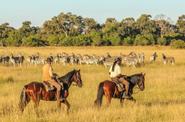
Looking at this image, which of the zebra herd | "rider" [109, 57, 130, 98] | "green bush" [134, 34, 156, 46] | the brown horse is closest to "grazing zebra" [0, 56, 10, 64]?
the zebra herd

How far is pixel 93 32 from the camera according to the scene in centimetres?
10012

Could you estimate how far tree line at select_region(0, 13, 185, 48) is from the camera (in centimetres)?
9362

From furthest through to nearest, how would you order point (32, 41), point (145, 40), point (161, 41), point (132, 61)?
point (161, 41) < point (32, 41) < point (145, 40) < point (132, 61)

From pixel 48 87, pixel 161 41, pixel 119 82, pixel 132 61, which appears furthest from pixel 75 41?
pixel 48 87

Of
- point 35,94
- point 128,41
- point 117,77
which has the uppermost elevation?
point 128,41

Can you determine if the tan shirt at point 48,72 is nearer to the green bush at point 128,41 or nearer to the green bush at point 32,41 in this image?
the green bush at point 32,41

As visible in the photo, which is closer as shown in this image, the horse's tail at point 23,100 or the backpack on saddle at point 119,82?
the horse's tail at point 23,100

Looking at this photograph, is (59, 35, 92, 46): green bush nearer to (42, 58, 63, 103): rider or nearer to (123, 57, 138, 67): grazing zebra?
(123, 57, 138, 67): grazing zebra

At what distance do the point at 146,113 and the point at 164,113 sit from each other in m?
0.55

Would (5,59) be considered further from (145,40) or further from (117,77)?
(145,40)

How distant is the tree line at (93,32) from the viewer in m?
93.6

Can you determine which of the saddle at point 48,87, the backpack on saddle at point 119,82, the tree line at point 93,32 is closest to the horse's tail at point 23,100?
the saddle at point 48,87

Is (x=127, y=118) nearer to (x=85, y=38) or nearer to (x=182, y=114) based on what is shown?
(x=182, y=114)

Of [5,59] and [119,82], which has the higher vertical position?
[119,82]
